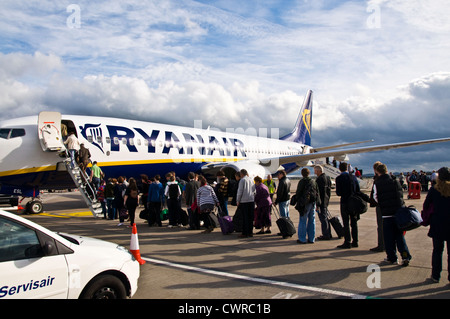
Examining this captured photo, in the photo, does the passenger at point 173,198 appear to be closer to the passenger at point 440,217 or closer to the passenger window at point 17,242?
the passenger window at point 17,242

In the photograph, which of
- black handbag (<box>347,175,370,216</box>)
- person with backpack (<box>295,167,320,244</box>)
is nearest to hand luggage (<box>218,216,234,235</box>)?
person with backpack (<box>295,167,320,244</box>)

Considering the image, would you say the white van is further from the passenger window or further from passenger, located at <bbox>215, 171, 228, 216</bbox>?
passenger, located at <bbox>215, 171, 228, 216</bbox>

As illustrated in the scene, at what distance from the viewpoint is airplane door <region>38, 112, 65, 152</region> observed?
12.0 meters

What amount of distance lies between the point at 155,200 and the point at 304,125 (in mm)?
24765

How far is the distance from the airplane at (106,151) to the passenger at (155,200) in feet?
7.74

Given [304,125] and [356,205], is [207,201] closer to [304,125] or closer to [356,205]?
[356,205]

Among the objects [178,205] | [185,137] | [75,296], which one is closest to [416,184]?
[185,137]

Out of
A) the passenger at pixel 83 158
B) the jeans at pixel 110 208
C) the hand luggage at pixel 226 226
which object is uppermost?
the passenger at pixel 83 158

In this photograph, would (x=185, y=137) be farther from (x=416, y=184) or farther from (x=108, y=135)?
(x=416, y=184)

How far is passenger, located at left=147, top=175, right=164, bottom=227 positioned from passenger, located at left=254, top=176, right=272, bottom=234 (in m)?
3.17

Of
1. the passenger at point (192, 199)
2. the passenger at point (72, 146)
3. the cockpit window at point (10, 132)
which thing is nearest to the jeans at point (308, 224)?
the passenger at point (192, 199)

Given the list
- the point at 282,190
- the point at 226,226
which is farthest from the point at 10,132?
the point at 282,190

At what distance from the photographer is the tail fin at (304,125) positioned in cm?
3183
